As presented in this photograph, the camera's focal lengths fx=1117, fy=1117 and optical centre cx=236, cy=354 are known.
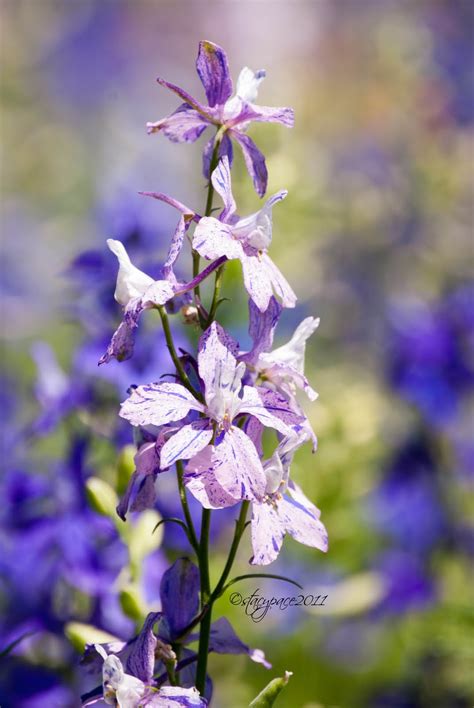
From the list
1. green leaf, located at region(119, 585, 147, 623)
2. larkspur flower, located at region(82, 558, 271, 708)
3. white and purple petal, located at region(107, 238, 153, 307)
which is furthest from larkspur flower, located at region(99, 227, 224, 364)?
green leaf, located at region(119, 585, 147, 623)

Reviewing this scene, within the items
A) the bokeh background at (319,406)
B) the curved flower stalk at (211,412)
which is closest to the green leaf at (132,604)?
the bokeh background at (319,406)

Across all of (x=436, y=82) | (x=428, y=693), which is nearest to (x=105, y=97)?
(x=436, y=82)

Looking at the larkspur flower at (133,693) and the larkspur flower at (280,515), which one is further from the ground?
the larkspur flower at (280,515)

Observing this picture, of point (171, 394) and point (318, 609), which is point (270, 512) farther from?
point (318, 609)

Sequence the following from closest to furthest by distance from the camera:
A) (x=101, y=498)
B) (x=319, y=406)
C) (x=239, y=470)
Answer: (x=239, y=470) < (x=101, y=498) < (x=319, y=406)

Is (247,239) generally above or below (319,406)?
below

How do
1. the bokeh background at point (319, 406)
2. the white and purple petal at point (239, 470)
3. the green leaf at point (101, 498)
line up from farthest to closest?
1. the bokeh background at point (319, 406)
2. the green leaf at point (101, 498)
3. the white and purple petal at point (239, 470)

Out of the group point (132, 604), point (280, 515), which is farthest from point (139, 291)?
point (132, 604)

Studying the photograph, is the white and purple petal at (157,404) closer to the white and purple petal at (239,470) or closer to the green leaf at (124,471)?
the white and purple petal at (239,470)

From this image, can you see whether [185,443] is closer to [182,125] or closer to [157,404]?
[157,404]
